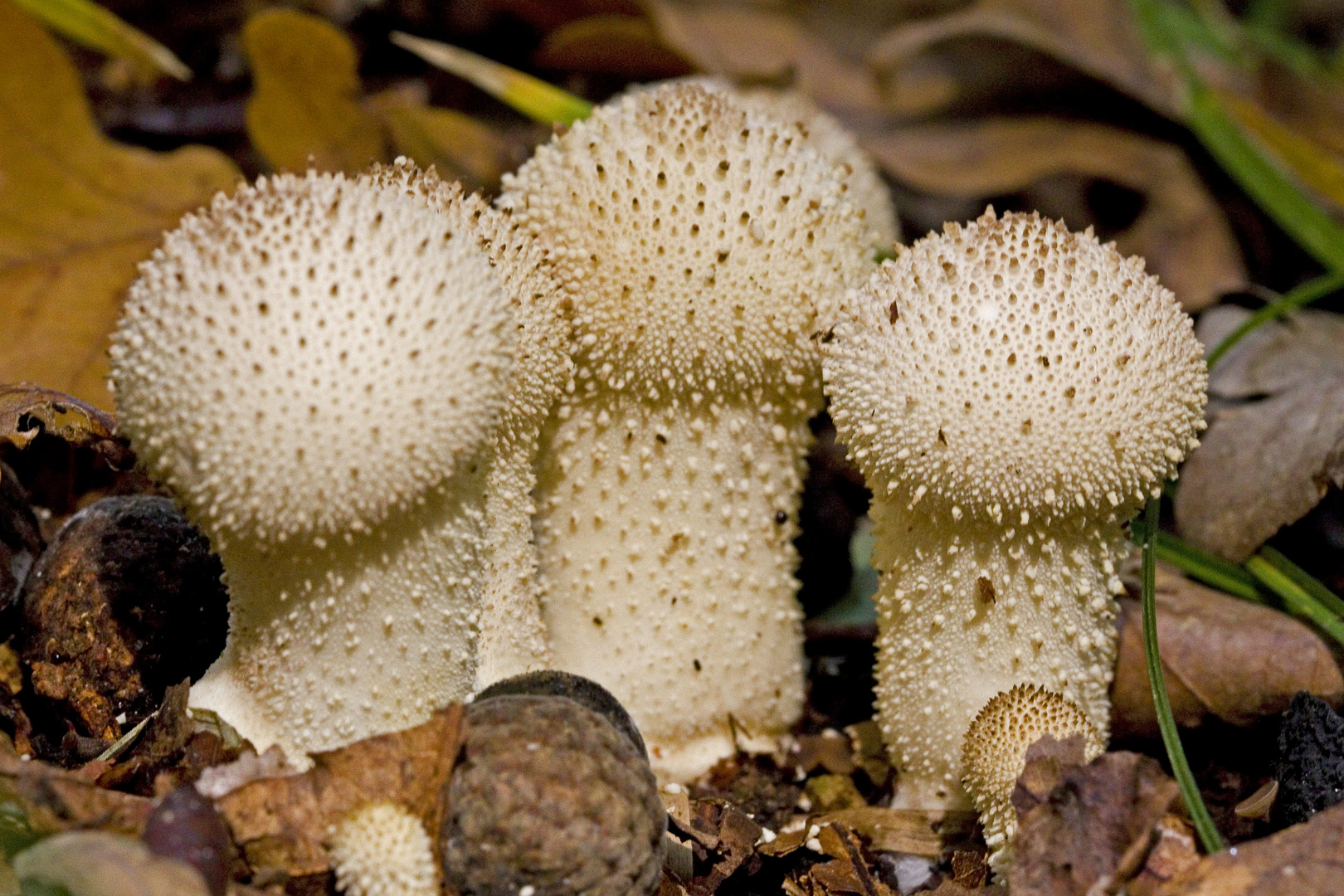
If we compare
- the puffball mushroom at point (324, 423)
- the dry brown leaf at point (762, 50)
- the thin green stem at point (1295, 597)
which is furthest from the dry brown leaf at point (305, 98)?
the thin green stem at point (1295, 597)

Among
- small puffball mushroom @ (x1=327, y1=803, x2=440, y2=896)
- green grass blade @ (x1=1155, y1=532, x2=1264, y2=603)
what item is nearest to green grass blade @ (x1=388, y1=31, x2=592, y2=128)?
green grass blade @ (x1=1155, y1=532, x2=1264, y2=603)

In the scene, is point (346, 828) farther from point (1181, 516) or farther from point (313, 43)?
point (313, 43)

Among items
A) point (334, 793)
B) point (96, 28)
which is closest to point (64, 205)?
point (96, 28)

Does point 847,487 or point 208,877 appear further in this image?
point 847,487

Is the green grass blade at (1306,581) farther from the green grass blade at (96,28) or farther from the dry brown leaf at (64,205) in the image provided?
the green grass blade at (96,28)

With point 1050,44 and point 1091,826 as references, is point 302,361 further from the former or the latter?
point 1050,44

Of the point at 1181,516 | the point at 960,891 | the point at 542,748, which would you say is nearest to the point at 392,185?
the point at 542,748
